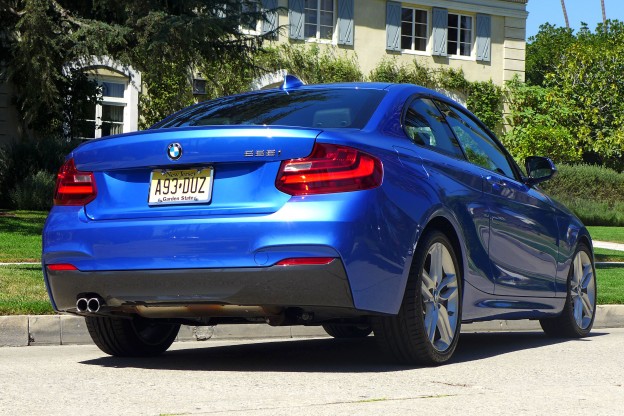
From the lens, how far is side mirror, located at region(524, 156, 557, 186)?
8047mm

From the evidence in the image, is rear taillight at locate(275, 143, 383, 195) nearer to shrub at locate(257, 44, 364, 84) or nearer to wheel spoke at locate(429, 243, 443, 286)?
wheel spoke at locate(429, 243, 443, 286)

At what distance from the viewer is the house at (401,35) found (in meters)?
29.2

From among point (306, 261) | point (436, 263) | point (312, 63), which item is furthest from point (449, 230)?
point (312, 63)

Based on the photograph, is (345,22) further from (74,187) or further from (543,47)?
(543,47)

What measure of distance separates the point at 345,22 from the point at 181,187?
89.3ft

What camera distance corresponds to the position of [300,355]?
7.16 metres

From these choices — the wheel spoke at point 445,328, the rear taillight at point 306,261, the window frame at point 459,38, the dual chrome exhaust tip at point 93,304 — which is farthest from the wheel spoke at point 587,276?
the window frame at point 459,38

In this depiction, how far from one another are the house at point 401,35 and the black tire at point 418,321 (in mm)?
22415

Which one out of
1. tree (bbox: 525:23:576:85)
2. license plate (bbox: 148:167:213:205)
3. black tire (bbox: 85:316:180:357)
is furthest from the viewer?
tree (bbox: 525:23:576:85)

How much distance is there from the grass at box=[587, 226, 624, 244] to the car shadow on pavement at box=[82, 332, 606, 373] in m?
17.2

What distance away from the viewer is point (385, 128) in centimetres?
626

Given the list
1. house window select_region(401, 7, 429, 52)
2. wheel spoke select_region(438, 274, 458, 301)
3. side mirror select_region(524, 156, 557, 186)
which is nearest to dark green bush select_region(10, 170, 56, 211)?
house window select_region(401, 7, 429, 52)

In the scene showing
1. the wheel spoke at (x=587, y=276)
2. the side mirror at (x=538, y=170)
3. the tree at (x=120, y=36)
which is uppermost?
the tree at (x=120, y=36)

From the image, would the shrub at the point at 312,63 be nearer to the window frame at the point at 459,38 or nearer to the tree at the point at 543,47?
the window frame at the point at 459,38
